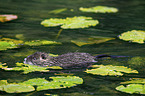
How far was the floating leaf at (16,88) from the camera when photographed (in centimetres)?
471

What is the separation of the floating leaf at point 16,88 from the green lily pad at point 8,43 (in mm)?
2687

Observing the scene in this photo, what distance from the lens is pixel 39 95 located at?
477 centimetres

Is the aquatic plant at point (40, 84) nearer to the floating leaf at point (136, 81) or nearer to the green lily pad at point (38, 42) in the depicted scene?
the floating leaf at point (136, 81)

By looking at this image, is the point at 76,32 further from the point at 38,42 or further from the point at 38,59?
the point at 38,59

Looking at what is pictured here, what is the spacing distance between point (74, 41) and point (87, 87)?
326cm

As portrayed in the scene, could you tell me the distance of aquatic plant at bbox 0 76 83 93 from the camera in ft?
15.6

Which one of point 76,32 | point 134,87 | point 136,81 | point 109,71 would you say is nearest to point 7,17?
point 76,32

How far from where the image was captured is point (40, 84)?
491 cm

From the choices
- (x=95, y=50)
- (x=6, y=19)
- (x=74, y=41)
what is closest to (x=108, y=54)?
(x=95, y=50)

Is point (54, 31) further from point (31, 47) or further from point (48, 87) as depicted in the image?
point (48, 87)

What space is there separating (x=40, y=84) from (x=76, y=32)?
15.7ft

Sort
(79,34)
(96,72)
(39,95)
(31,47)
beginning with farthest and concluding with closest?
(79,34) → (31,47) → (96,72) → (39,95)

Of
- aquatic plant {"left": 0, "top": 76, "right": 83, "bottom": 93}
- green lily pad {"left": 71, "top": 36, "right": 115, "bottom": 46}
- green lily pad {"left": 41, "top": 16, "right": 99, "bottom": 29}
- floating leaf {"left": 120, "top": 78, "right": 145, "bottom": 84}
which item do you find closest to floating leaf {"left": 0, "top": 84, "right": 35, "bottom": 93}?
aquatic plant {"left": 0, "top": 76, "right": 83, "bottom": 93}

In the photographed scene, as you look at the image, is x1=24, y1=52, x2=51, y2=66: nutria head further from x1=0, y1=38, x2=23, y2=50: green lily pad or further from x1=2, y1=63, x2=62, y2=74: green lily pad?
x1=0, y1=38, x2=23, y2=50: green lily pad
